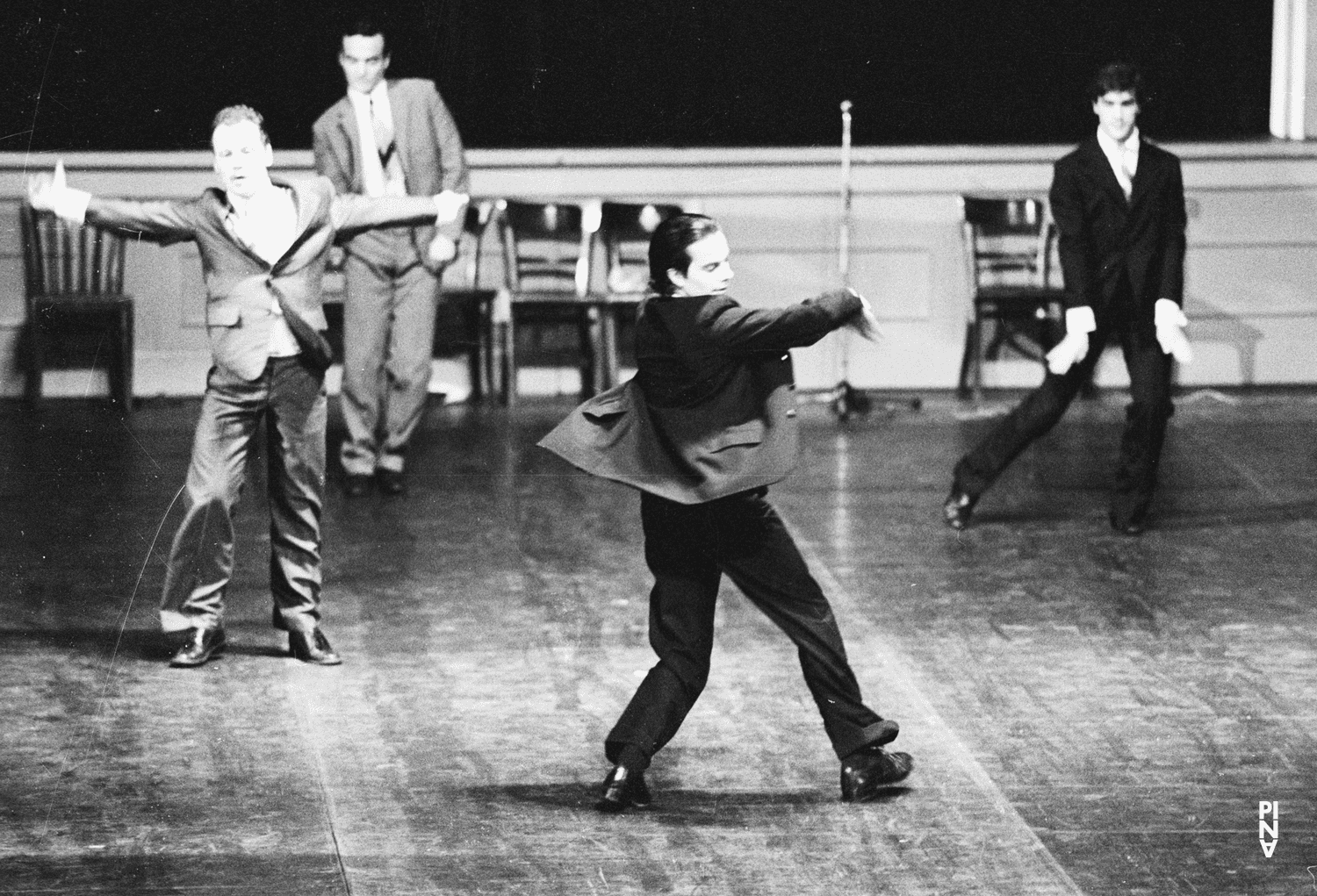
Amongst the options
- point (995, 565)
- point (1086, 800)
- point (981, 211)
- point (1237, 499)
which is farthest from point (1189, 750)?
point (981, 211)

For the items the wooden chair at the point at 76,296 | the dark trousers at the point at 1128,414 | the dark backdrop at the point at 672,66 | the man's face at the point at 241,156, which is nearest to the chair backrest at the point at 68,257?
the wooden chair at the point at 76,296

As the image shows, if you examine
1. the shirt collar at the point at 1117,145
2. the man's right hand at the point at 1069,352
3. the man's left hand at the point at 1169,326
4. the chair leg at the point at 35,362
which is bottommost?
the chair leg at the point at 35,362

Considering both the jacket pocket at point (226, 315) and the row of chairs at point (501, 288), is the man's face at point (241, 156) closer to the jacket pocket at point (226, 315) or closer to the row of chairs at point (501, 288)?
the jacket pocket at point (226, 315)

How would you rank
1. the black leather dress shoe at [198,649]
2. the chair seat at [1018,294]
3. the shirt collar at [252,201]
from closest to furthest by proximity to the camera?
the shirt collar at [252,201]
the black leather dress shoe at [198,649]
the chair seat at [1018,294]

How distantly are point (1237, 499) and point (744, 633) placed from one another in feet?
9.94

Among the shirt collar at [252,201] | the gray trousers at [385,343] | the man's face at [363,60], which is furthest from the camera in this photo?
the gray trousers at [385,343]

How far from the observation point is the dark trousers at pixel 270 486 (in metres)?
6.31

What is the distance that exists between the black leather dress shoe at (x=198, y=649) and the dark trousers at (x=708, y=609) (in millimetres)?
1770

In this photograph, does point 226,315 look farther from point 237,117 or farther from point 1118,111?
point 1118,111

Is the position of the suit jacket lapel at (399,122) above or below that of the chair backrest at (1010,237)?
above

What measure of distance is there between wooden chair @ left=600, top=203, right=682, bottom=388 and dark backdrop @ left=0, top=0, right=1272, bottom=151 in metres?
0.56

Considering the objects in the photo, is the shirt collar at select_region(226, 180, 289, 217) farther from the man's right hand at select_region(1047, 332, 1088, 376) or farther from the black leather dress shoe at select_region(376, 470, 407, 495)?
the man's right hand at select_region(1047, 332, 1088, 376)

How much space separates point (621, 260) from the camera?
11.8 meters

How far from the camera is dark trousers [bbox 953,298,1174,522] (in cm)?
802
